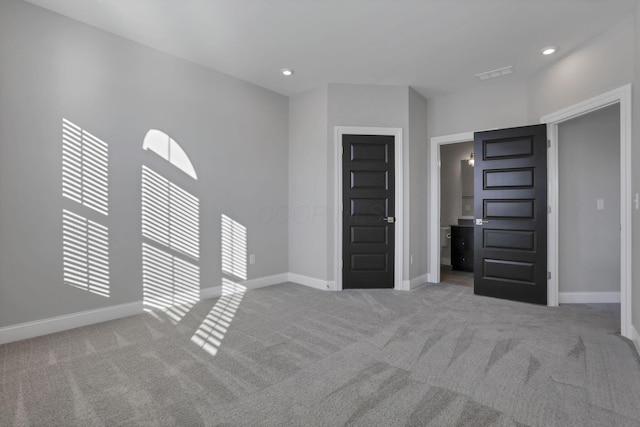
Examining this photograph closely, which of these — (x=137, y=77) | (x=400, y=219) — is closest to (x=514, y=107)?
(x=400, y=219)

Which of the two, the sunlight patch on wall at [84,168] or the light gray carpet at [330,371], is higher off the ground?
the sunlight patch on wall at [84,168]

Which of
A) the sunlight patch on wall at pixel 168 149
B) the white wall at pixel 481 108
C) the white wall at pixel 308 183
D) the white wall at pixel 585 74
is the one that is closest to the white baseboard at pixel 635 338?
the white wall at pixel 585 74

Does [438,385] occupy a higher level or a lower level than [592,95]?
lower

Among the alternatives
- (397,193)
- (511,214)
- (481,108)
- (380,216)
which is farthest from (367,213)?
(481,108)

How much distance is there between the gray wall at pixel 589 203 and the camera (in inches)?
144

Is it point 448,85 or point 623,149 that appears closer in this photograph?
point 623,149

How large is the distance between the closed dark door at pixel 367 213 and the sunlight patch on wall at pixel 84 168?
9.00 ft

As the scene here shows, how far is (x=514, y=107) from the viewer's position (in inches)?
162

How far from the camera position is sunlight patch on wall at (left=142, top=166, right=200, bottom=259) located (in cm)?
337

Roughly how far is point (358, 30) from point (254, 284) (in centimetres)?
332

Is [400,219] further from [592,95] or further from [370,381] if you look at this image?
[370,381]

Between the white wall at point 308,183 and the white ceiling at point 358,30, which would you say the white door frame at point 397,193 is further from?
the white ceiling at point 358,30

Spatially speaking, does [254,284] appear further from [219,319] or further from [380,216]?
[380,216]

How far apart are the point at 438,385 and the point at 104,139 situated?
11.5ft
